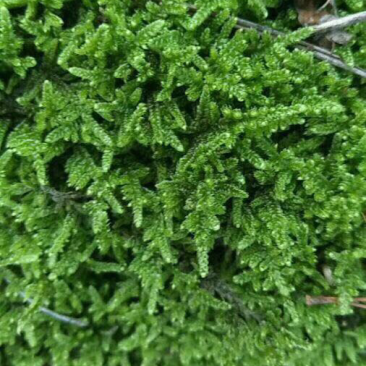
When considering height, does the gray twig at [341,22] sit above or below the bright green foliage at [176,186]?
above

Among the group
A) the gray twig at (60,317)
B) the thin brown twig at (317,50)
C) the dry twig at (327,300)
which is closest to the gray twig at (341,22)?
the thin brown twig at (317,50)

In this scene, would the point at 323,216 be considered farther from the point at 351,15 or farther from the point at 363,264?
the point at 351,15

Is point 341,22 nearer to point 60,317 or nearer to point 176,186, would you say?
point 176,186

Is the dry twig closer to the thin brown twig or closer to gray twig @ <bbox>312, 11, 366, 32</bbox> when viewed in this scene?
the thin brown twig

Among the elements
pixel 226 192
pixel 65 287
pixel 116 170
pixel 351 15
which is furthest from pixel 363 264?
pixel 65 287

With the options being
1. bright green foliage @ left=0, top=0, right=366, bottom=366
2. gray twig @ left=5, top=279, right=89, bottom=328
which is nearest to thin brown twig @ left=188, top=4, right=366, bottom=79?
bright green foliage @ left=0, top=0, right=366, bottom=366

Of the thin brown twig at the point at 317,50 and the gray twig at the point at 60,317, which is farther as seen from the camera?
the gray twig at the point at 60,317

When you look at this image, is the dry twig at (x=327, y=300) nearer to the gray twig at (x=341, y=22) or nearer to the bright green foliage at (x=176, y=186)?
the bright green foliage at (x=176, y=186)

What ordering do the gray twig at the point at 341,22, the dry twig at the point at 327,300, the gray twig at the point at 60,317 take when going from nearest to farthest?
the gray twig at the point at 341,22 < the dry twig at the point at 327,300 < the gray twig at the point at 60,317
